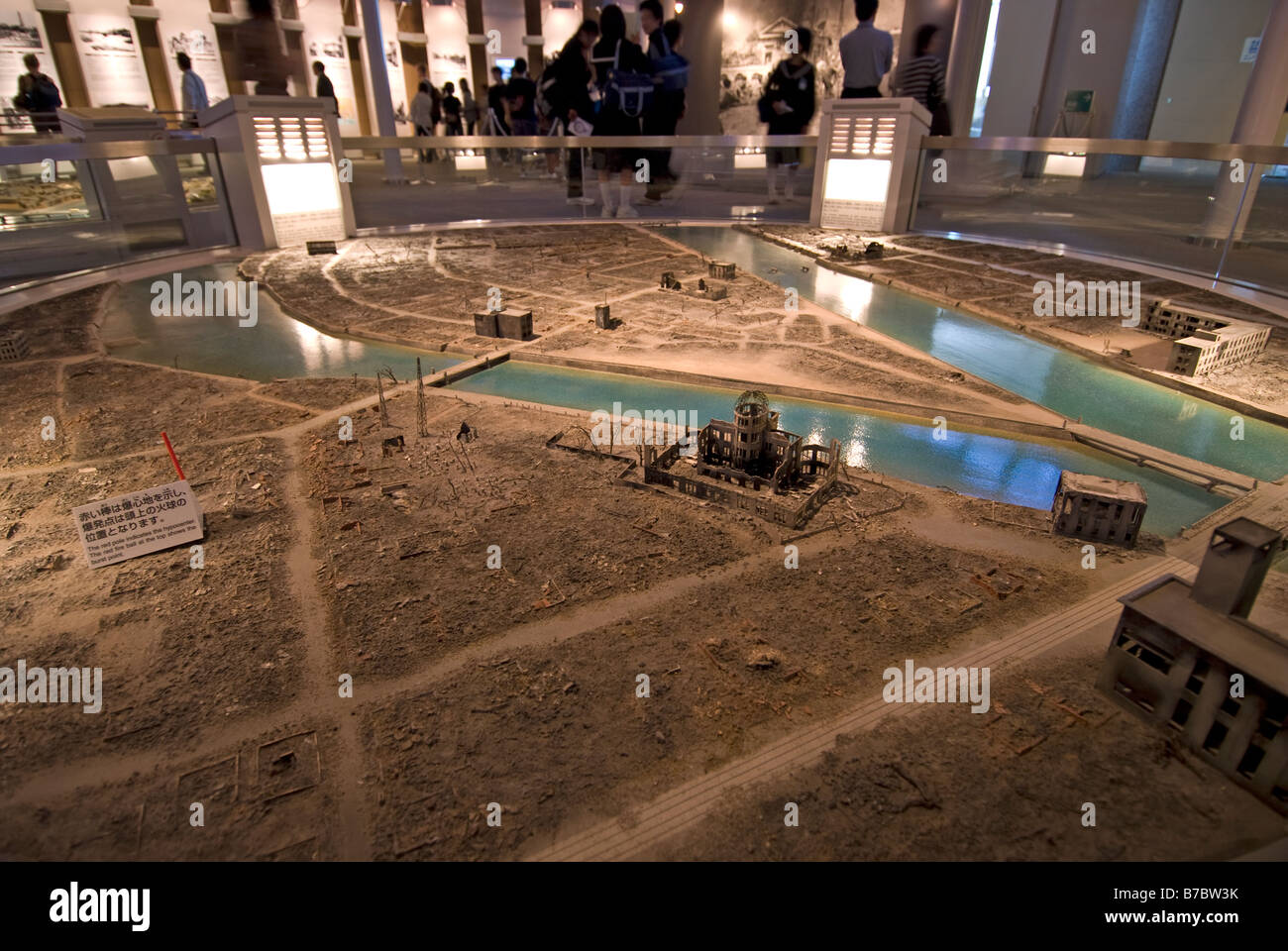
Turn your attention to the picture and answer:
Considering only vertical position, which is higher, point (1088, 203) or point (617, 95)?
point (617, 95)

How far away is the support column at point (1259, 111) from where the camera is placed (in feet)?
51.2

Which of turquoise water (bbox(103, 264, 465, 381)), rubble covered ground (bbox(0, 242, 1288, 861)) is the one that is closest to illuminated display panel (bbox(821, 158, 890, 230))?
turquoise water (bbox(103, 264, 465, 381))

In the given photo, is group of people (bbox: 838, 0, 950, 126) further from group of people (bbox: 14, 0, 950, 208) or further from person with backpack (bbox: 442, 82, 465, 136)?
person with backpack (bbox: 442, 82, 465, 136)

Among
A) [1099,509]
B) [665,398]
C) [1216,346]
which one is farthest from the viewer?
[1216,346]

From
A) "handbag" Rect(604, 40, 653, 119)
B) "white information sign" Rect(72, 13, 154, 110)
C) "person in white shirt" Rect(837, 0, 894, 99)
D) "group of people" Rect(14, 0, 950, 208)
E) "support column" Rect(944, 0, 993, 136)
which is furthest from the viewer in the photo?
Result: "white information sign" Rect(72, 13, 154, 110)

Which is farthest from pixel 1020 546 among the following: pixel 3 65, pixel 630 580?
pixel 3 65

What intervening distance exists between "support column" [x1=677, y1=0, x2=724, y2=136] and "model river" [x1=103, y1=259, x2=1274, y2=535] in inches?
650

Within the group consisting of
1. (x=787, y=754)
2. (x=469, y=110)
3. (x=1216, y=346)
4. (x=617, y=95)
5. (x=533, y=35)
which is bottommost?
(x=787, y=754)

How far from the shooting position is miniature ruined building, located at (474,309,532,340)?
12.7 metres

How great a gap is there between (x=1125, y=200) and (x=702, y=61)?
15.4m

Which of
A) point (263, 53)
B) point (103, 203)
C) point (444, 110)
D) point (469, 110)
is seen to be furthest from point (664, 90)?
point (103, 203)

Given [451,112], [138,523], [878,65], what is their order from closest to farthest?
[138,523], [878,65], [451,112]

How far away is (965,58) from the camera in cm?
2392

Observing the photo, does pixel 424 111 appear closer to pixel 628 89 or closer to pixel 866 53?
pixel 628 89
